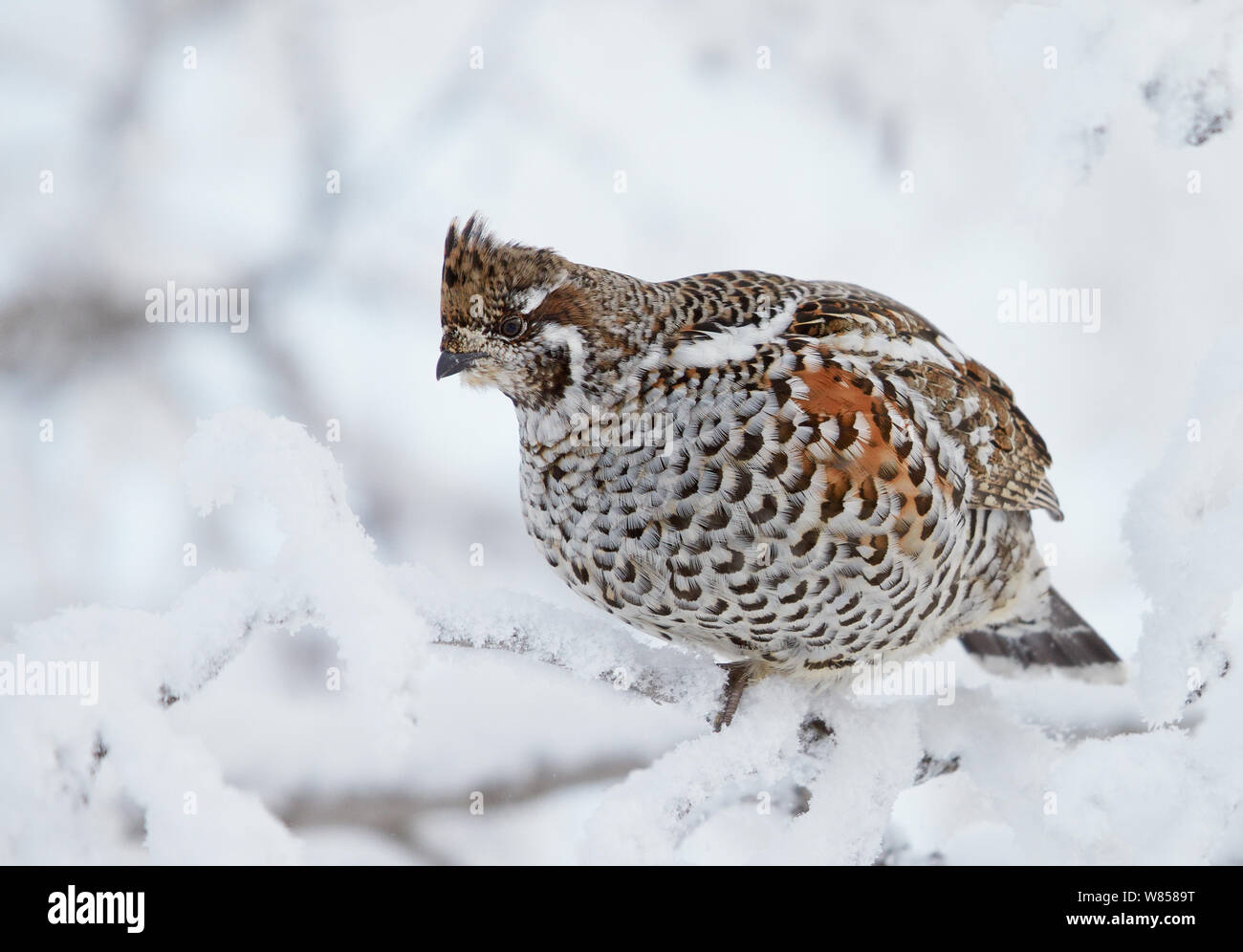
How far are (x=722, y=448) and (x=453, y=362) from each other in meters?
0.65

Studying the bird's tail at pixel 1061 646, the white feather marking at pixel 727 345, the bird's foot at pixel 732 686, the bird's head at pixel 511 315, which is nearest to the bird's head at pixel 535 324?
the bird's head at pixel 511 315

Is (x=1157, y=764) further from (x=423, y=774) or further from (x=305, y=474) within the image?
(x=423, y=774)

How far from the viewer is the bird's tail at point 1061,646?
3812 mm

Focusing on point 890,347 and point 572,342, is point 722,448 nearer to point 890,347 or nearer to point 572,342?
point 572,342

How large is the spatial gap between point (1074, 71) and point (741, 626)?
1430 millimetres

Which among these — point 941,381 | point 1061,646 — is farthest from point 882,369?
point 1061,646

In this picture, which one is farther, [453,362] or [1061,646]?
[1061,646]

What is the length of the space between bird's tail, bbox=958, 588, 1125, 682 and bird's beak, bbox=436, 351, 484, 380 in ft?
7.32

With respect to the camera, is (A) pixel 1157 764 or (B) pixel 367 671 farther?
(A) pixel 1157 764

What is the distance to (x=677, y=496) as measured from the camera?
2.57m

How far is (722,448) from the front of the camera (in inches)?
101

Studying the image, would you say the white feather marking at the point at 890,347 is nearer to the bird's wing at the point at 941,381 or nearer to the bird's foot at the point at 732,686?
the bird's wing at the point at 941,381

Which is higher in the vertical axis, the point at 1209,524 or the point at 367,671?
the point at 1209,524

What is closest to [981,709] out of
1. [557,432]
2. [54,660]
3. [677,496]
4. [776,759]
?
[776,759]
